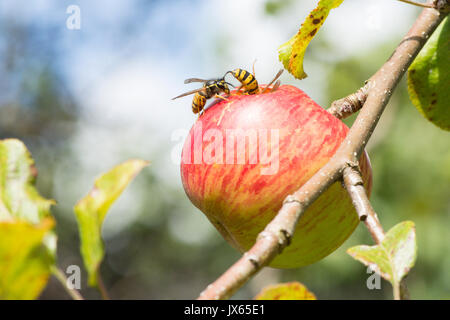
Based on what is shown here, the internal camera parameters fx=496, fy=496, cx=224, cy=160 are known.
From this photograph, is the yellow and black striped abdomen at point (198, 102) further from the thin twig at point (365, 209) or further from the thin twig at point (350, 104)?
the thin twig at point (365, 209)

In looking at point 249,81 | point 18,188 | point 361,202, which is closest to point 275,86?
point 249,81

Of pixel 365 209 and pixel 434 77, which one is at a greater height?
pixel 434 77

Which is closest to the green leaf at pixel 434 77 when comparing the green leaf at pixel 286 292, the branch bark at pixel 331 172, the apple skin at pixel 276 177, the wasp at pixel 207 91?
the branch bark at pixel 331 172

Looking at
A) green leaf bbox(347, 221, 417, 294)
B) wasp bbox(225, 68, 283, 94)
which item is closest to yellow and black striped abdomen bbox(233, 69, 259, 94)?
wasp bbox(225, 68, 283, 94)

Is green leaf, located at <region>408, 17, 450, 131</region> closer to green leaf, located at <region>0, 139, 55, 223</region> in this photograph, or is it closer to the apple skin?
the apple skin

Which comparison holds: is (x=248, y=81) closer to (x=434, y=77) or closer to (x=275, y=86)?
(x=275, y=86)

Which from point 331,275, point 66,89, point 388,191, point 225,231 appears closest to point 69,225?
point 66,89
